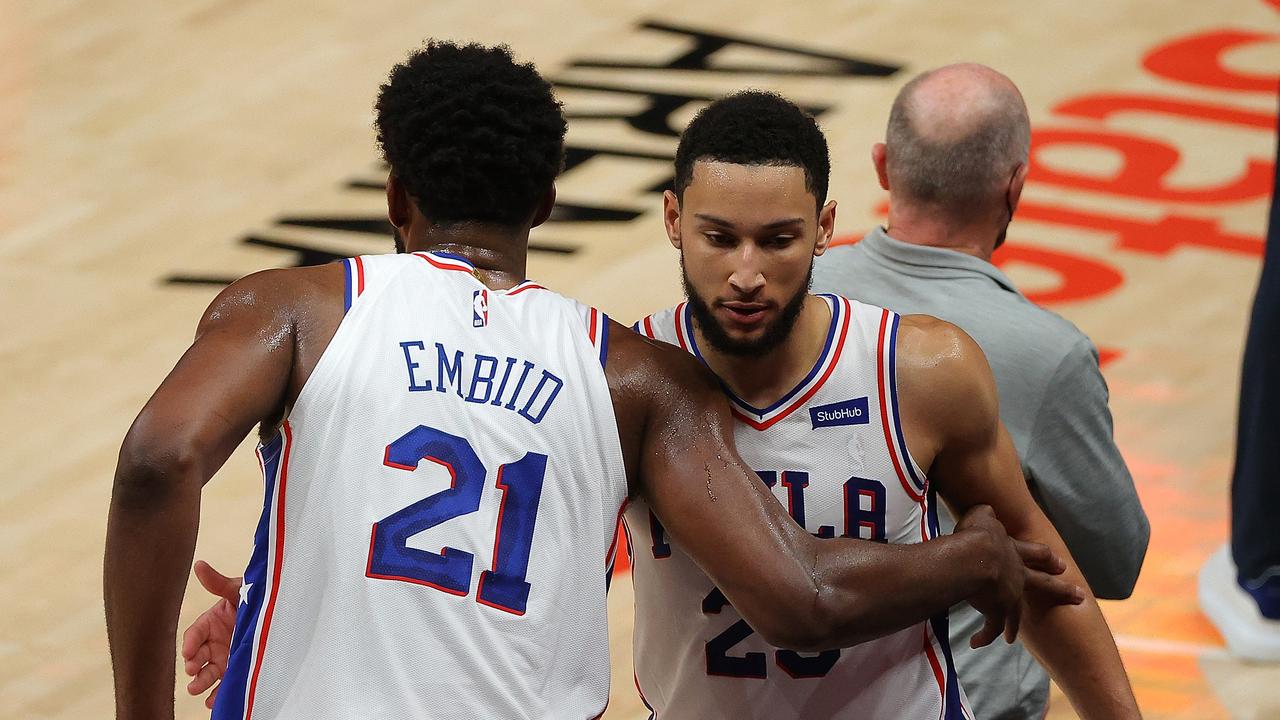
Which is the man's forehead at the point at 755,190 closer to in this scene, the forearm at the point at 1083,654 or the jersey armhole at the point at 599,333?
the jersey armhole at the point at 599,333

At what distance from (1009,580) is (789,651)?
35 cm

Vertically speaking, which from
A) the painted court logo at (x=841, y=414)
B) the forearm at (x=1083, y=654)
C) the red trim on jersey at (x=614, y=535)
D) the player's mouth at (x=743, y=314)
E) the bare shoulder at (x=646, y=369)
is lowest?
the forearm at (x=1083, y=654)

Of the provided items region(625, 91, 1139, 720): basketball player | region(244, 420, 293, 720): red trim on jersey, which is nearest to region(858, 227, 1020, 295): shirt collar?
region(625, 91, 1139, 720): basketball player

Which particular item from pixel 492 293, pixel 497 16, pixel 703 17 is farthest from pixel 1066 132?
pixel 492 293

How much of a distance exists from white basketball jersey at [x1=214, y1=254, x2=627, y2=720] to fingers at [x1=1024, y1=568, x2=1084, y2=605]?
65cm

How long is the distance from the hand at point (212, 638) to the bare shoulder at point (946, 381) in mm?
1002

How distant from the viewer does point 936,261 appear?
321 cm

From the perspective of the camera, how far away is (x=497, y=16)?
28.4 ft

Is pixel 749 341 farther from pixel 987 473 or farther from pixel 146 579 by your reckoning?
pixel 146 579

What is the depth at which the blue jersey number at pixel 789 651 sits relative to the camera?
273cm

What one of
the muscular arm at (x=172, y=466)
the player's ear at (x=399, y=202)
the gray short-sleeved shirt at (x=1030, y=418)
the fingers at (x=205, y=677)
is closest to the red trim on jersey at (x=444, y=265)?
the player's ear at (x=399, y=202)

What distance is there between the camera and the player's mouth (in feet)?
8.57

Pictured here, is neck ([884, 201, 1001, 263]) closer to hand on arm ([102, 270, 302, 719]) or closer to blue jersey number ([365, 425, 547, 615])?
blue jersey number ([365, 425, 547, 615])

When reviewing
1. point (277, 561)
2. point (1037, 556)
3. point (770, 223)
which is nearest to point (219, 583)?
point (277, 561)
